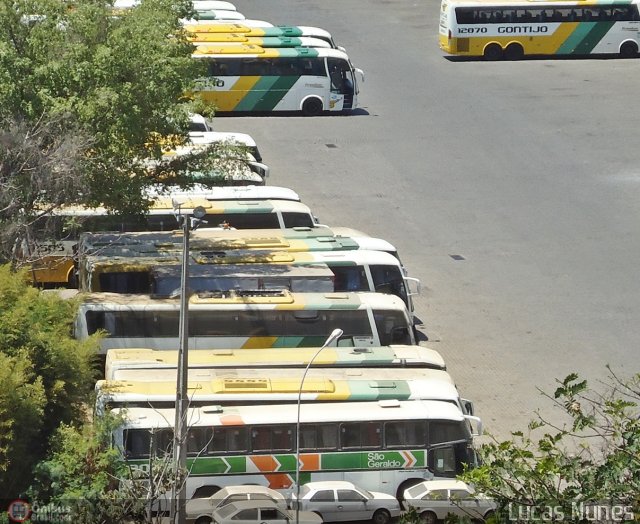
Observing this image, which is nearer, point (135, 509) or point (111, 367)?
point (135, 509)

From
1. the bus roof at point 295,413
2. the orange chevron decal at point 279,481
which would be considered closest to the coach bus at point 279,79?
the bus roof at point 295,413

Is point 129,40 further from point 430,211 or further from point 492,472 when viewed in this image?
point 492,472

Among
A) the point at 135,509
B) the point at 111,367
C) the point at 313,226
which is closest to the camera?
the point at 135,509

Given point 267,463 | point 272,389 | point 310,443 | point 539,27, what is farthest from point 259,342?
point 539,27

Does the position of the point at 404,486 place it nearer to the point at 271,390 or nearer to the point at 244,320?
the point at 271,390

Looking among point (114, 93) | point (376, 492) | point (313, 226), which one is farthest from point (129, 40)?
point (376, 492)

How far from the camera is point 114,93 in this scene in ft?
91.6

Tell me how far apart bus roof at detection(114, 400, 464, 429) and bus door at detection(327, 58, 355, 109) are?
1013 inches

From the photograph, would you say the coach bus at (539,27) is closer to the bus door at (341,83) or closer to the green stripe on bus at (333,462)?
the bus door at (341,83)

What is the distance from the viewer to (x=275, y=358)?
1055 inches

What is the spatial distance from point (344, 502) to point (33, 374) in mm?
6015

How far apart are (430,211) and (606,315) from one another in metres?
9.01

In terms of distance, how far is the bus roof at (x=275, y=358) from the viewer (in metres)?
26.3

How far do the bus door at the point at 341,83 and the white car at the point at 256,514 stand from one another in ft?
92.9
